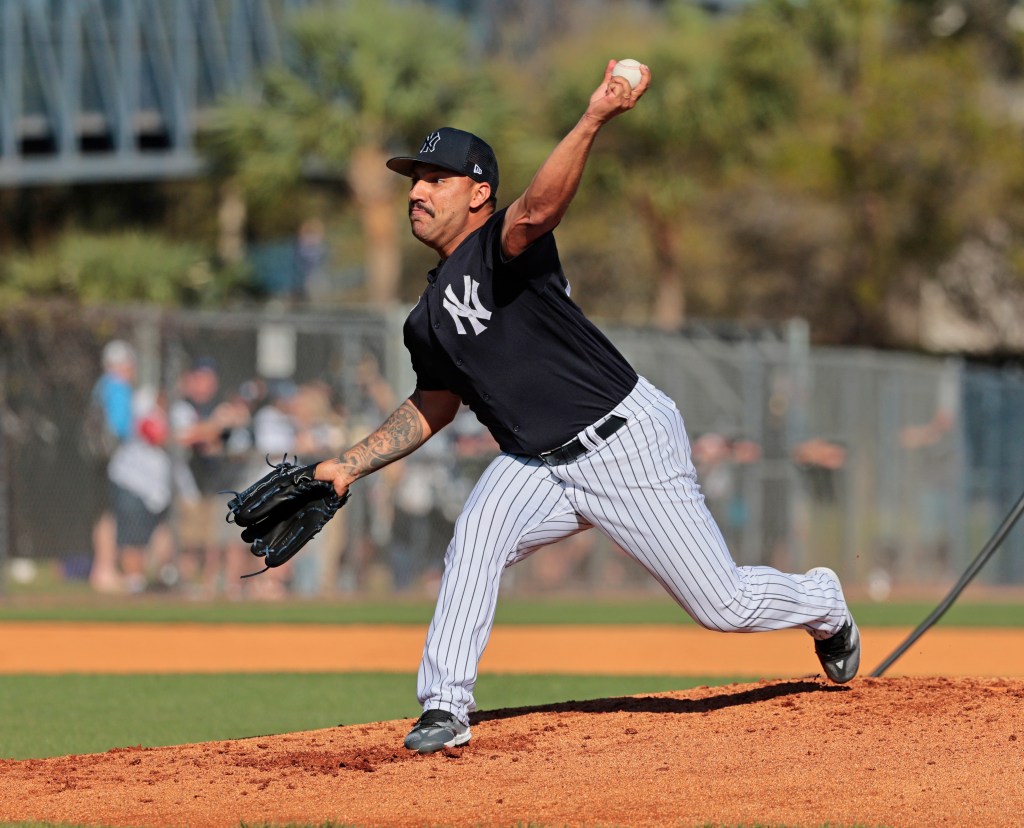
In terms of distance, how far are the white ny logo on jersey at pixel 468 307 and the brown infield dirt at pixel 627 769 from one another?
56.0 inches

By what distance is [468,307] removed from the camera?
5723 millimetres

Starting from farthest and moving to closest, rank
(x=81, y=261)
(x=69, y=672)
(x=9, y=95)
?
(x=9, y=95)
(x=81, y=261)
(x=69, y=672)

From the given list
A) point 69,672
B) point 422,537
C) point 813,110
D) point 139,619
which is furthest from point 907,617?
point 813,110

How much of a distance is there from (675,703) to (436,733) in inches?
52.0

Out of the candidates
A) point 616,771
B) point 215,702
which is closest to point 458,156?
point 616,771

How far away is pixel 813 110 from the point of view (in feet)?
118

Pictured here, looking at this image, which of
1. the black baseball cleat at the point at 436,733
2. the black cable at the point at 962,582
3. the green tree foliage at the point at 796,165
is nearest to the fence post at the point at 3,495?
the black cable at the point at 962,582

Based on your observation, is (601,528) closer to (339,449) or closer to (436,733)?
(436,733)

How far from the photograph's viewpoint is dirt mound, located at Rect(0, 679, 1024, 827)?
16.3 feet

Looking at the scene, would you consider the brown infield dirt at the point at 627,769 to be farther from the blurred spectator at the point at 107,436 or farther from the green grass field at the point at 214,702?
the blurred spectator at the point at 107,436

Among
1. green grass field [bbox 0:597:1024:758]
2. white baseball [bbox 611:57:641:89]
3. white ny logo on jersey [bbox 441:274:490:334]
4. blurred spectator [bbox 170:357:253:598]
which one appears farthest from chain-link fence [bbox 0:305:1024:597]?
white baseball [bbox 611:57:641:89]

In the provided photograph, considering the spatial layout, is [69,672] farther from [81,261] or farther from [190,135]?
[190,135]

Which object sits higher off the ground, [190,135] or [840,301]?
[190,135]

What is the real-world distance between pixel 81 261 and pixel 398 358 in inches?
331
